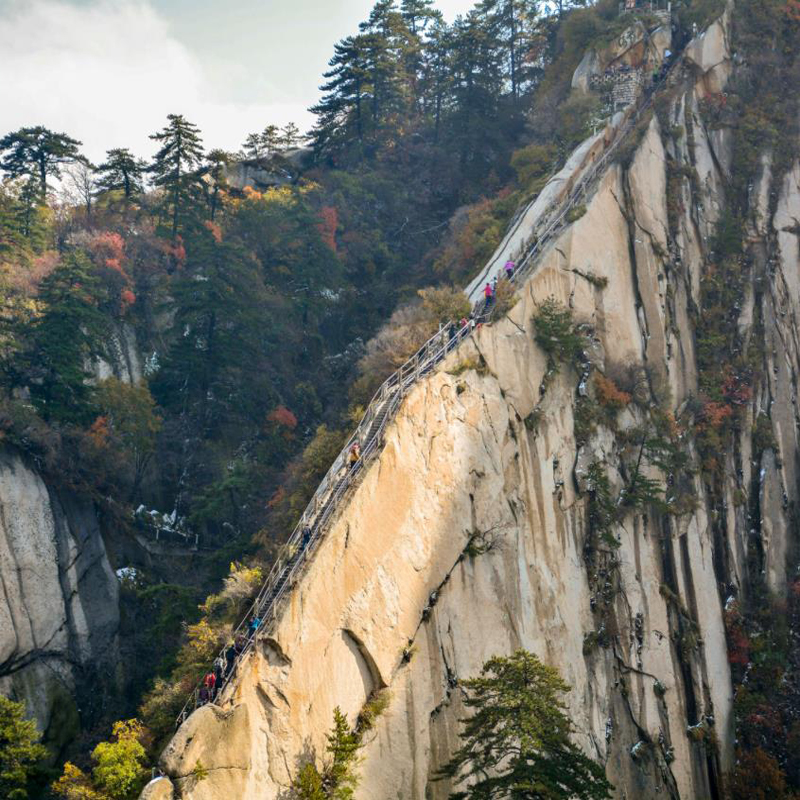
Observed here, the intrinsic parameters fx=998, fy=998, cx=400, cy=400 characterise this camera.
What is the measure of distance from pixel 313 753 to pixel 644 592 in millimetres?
16642

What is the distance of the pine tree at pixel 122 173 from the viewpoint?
170ft

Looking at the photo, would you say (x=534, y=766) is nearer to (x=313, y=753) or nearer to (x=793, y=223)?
(x=313, y=753)

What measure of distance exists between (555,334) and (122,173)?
28.0m

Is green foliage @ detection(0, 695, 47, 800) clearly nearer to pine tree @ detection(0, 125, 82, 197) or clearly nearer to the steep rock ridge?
the steep rock ridge

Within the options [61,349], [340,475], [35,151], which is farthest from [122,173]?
[340,475]

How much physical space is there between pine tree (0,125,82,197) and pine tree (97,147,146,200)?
1690 mm

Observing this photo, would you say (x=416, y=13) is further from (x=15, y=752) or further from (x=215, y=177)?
(x=15, y=752)

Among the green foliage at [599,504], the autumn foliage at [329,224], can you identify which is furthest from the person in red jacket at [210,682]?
the autumn foliage at [329,224]

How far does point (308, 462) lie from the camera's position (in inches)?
1208

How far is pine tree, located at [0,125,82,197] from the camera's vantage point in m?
50.3

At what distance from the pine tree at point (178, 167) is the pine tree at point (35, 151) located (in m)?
5.03

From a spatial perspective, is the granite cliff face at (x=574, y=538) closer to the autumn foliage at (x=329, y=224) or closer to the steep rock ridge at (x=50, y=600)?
the autumn foliage at (x=329, y=224)

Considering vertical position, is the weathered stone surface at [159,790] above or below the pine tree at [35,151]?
below

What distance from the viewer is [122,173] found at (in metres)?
52.3
